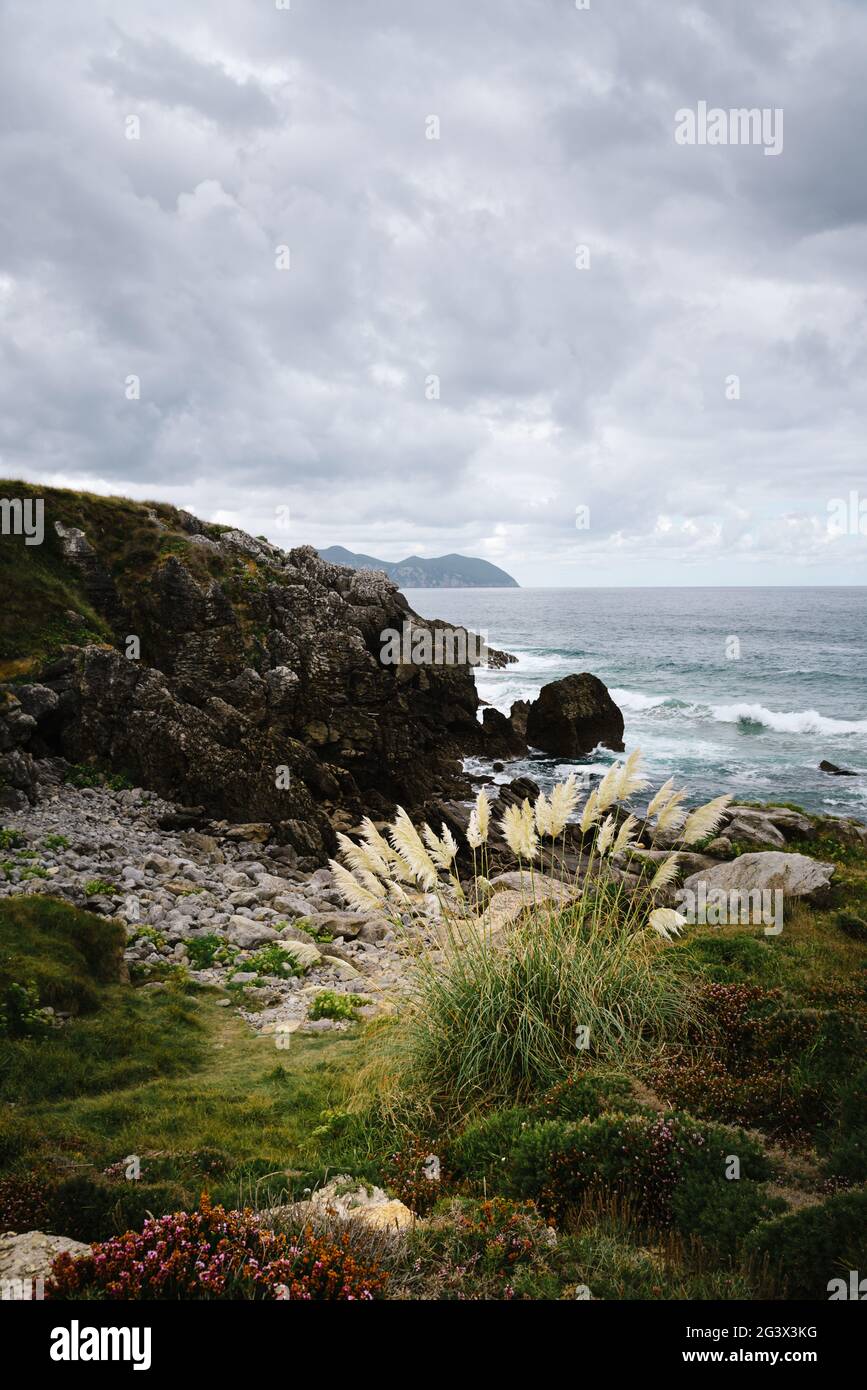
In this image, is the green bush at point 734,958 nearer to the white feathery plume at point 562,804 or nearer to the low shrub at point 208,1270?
the white feathery plume at point 562,804

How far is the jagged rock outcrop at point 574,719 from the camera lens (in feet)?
115

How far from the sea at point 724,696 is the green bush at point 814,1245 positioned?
6.97 metres

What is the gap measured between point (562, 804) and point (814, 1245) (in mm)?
3595

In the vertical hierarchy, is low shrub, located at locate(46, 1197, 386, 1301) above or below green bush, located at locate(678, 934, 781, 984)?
above

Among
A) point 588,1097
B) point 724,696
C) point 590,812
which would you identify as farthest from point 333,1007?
point 724,696

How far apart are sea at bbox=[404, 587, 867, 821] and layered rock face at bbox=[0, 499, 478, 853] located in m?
5.66

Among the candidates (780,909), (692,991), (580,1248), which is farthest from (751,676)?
(580,1248)

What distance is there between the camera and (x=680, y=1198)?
496 cm

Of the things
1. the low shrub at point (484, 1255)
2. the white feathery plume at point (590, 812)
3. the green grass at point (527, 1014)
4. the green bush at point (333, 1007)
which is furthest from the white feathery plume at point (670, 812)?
the green bush at point (333, 1007)

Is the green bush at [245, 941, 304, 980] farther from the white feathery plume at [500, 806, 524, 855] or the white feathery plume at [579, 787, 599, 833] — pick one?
the white feathery plume at [579, 787, 599, 833]

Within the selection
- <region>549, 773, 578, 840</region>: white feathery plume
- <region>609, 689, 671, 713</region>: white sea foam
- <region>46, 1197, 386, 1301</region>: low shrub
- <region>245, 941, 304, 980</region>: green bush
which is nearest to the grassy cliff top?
<region>245, 941, 304, 980</region>: green bush

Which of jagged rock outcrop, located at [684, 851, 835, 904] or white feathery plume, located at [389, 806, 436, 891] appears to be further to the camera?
jagged rock outcrop, located at [684, 851, 835, 904]

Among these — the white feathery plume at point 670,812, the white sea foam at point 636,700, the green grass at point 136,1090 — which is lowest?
the green grass at point 136,1090

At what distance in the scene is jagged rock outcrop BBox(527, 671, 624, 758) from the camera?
3512 centimetres
